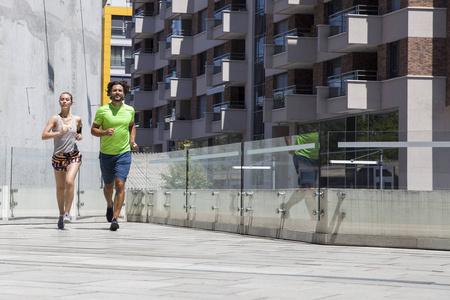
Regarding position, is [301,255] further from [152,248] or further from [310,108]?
[310,108]

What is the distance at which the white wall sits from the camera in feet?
56.1

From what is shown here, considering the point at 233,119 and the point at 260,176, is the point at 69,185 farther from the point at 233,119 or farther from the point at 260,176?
the point at 233,119

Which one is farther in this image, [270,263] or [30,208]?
[30,208]

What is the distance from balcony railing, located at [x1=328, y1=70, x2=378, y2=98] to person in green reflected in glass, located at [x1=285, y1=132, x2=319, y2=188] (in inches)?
1066

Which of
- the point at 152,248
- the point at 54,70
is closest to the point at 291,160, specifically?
the point at 152,248

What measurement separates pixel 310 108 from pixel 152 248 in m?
35.1

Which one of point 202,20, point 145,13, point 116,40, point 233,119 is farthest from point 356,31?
point 116,40

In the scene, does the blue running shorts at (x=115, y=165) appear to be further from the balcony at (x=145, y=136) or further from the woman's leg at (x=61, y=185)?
the balcony at (x=145, y=136)

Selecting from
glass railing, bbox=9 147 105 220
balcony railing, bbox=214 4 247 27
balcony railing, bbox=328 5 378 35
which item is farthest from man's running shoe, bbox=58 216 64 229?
balcony railing, bbox=214 4 247 27

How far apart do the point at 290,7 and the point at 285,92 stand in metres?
4.61

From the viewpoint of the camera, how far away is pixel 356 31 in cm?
3803

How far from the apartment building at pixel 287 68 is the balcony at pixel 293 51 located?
2.2 inches

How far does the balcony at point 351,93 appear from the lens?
124 feet

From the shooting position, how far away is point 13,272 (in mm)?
6406
